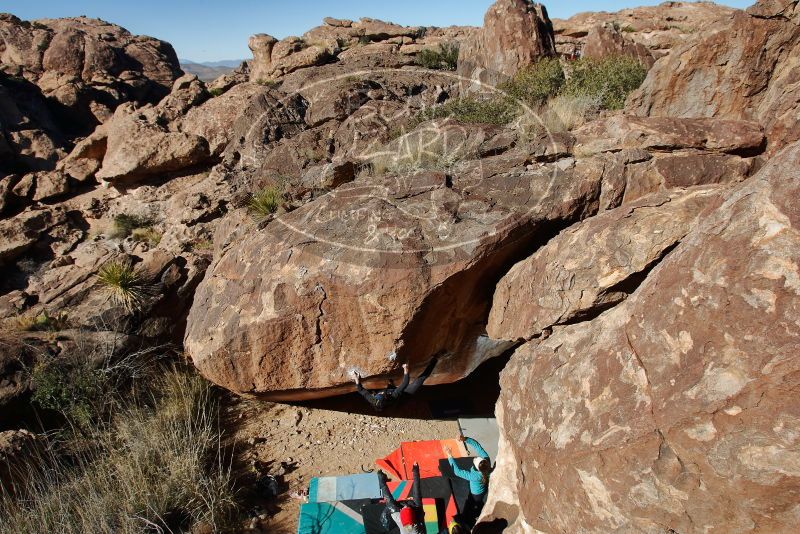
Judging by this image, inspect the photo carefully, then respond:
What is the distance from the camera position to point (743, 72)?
5418mm

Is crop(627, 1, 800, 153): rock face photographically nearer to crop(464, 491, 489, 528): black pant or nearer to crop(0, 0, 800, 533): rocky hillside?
crop(0, 0, 800, 533): rocky hillside

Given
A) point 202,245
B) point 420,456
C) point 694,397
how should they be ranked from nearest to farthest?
point 694,397, point 420,456, point 202,245

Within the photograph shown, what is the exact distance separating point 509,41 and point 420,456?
10280 millimetres

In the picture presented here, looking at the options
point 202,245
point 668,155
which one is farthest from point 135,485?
point 668,155

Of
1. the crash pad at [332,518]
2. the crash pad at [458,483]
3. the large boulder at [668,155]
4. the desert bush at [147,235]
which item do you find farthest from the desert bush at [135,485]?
the large boulder at [668,155]

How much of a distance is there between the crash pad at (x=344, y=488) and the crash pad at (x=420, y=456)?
284 millimetres

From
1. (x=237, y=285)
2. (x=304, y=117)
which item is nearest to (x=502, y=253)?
(x=237, y=285)

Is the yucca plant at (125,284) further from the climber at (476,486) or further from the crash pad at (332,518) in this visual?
the climber at (476,486)

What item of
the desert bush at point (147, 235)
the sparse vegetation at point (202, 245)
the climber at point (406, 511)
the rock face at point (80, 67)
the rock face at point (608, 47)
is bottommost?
the climber at point (406, 511)

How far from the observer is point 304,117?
11.8 m

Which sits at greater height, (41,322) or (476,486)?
(41,322)

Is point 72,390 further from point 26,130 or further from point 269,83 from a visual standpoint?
point 26,130

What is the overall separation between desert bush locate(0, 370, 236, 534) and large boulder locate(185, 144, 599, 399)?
97 centimetres

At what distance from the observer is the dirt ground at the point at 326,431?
560cm
